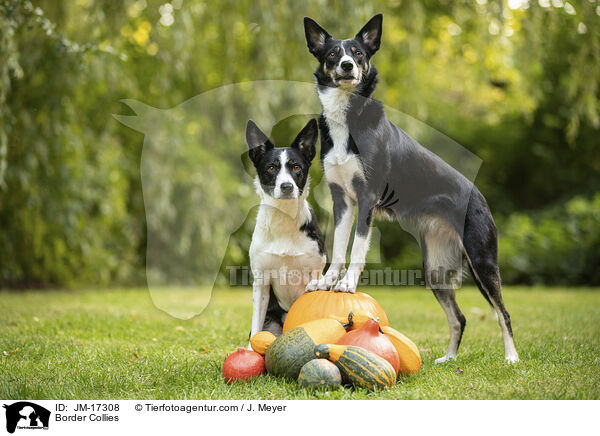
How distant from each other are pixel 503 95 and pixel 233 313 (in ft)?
35.3

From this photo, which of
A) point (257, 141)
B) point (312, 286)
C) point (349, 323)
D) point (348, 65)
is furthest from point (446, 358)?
point (348, 65)

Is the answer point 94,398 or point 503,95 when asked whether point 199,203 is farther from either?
point 503,95

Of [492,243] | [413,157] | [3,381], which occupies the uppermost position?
[413,157]

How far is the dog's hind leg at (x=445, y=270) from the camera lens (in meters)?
3.51

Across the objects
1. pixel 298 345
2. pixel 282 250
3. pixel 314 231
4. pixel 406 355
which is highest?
pixel 314 231

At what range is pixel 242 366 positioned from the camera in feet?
9.95

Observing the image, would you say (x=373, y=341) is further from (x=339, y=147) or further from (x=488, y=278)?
(x=339, y=147)

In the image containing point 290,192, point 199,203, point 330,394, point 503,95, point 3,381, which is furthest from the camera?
point 503,95

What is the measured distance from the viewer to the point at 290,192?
3279 mm

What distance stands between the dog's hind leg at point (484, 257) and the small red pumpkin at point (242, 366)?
1367 mm

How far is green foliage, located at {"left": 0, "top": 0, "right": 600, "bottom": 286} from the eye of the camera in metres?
6.40

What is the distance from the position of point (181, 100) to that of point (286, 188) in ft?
20.7

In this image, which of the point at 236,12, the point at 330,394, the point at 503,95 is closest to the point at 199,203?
the point at 236,12
